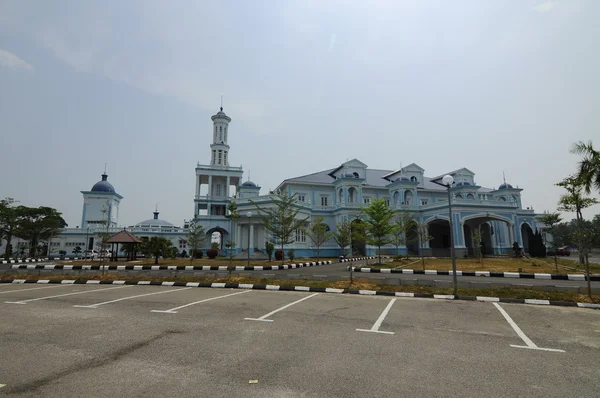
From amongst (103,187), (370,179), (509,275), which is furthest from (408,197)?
(103,187)

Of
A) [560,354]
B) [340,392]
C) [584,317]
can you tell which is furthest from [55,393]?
[584,317]

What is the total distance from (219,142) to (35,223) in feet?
80.2

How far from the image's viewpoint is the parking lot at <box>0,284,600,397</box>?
140 inches

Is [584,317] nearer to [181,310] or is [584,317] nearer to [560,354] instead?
[560,354]

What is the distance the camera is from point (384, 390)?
3.48 meters

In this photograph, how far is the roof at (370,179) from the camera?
4024 centimetres

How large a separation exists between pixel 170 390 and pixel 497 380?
12.7 feet

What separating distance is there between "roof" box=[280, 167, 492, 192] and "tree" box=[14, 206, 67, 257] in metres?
29.8

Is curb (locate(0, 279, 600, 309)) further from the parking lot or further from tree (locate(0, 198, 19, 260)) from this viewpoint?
tree (locate(0, 198, 19, 260))

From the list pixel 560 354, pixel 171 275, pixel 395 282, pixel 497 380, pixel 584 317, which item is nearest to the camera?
pixel 497 380

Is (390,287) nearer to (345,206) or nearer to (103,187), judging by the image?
(345,206)

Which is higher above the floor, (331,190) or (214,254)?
(331,190)

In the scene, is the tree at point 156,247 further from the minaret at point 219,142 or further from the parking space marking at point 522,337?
the parking space marking at point 522,337

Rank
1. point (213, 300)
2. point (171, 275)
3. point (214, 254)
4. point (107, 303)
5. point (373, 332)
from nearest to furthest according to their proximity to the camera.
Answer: point (373, 332)
point (107, 303)
point (213, 300)
point (171, 275)
point (214, 254)
